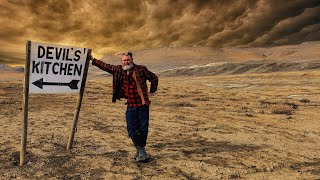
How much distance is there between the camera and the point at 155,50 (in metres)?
142

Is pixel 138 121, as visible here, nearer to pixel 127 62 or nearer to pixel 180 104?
pixel 127 62

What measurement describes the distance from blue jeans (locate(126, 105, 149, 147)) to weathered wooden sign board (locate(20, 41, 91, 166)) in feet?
3.16

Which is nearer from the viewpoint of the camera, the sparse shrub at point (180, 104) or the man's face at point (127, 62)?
the man's face at point (127, 62)

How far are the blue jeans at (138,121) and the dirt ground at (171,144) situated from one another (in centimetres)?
46

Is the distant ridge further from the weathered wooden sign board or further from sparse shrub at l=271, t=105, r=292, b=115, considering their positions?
the weathered wooden sign board

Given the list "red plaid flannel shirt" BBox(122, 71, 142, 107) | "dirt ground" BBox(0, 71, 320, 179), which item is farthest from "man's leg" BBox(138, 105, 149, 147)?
"dirt ground" BBox(0, 71, 320, 179)

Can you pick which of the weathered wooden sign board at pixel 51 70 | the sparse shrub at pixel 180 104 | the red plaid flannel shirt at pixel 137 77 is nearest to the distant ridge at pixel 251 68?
the sparse shrub at pixel 180 104

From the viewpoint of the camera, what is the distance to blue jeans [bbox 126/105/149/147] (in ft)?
19.2

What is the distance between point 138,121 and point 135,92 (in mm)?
477

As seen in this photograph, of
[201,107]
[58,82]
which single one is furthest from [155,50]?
[58,82]

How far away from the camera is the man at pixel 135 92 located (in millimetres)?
5785

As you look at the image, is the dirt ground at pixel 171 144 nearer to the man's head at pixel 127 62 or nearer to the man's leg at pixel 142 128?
the man's leg at pixel 142 128

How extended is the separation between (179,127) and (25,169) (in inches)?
187

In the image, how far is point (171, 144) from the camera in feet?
24.5
